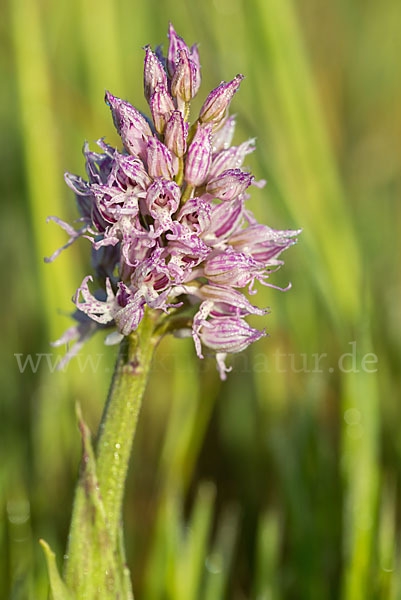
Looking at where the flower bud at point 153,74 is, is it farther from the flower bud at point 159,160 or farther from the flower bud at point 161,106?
the flower bud at point 159,160

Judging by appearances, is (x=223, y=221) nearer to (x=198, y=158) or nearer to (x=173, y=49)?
(x=198, y=158)

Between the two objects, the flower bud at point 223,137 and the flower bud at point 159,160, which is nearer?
the flower bud at point 159,160

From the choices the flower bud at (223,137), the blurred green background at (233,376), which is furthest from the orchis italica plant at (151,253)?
the blurred green background at (233,376)

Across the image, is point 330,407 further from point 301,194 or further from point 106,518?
point 106,518

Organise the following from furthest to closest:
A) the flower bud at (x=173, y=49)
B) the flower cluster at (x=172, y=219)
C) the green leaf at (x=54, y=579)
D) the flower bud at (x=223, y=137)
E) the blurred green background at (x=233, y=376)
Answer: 1. the blurred green background at (x=233, y=376)
2. the flower bud at (x=223, y=137)
3. the flower bud at (x=173, y=49)
4. the flower cluster at (x=172, y=219)
5. the green leaf at (x=54, y=579)

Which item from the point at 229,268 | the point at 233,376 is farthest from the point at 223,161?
the point at 233,376

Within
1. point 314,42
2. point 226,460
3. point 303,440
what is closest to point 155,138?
point 303,440

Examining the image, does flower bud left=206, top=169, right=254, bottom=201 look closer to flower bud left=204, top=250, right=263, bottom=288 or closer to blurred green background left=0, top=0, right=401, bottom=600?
flower bud left=204, top=250, right=263, bottom=288
